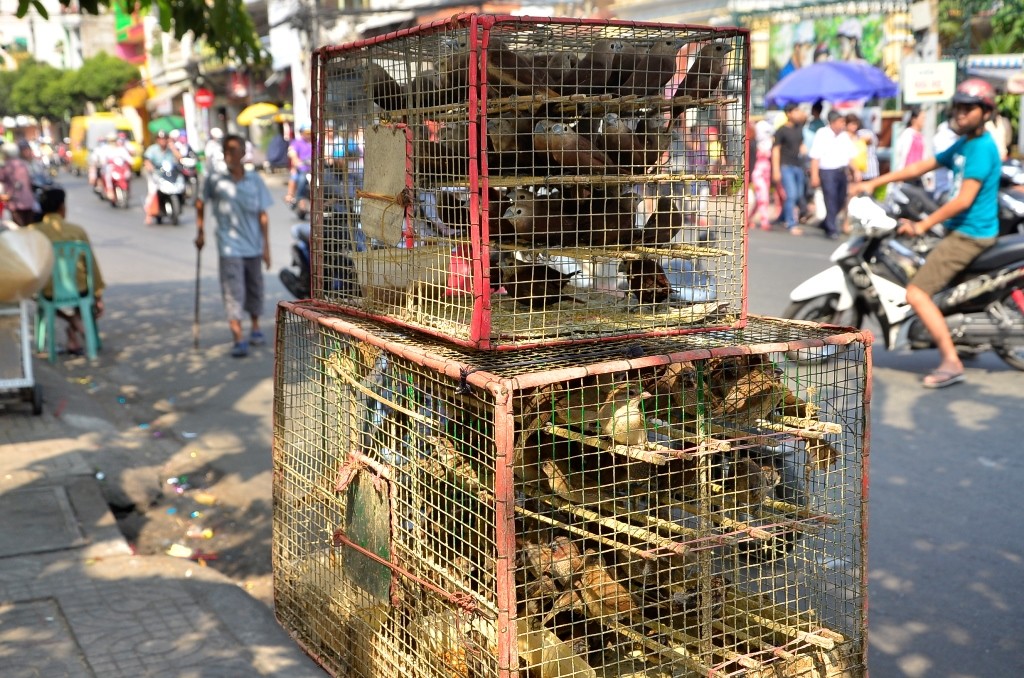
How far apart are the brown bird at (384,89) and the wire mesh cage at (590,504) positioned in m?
0.61

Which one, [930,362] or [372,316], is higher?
[372,316]

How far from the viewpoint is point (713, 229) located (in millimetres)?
2859

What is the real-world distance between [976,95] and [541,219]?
419 centimetres

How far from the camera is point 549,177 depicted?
8.13 ft

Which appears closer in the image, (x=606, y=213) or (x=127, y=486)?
(x=606, y=213)

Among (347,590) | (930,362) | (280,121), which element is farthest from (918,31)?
(280,121)

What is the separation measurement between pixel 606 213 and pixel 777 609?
116 centimetres

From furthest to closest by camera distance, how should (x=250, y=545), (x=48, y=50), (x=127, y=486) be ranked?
(x=48, y=50) → (x=127, y=486) → (x=250, y=545)

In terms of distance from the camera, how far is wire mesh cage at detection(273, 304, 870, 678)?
2389 mm

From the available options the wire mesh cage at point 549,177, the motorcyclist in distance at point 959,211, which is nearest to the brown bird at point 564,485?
the wire mesh cage at point 549,177

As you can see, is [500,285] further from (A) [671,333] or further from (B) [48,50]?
(B) [48,50]

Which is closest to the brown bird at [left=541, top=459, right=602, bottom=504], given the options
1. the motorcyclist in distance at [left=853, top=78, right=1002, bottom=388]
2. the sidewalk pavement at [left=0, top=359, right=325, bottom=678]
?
the sidewalk pavement at [left=0, top=359, right=325, bottom=678]

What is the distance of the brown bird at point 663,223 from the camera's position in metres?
2.76

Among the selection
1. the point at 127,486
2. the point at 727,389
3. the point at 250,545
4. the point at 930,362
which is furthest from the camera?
the point at 930,362
